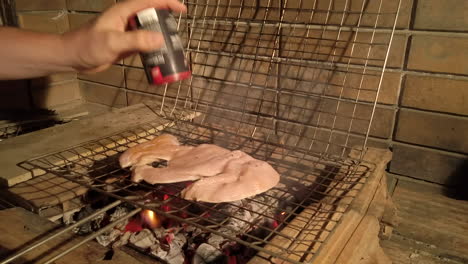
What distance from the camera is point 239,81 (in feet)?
7.23

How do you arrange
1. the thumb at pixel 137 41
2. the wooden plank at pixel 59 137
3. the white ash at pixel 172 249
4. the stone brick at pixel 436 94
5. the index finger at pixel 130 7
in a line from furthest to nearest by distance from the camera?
the stone brick at pixel 436 94 < the wooden plank at pixel 59 137 < the white ash at pixel 172 249 < the index finger at pixel 130 7 < the thumb at pixel 137 41

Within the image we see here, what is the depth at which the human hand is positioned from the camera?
102 cm

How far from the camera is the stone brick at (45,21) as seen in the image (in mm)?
2773

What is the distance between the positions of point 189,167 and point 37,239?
544 mm

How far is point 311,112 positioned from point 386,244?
785 millimetres

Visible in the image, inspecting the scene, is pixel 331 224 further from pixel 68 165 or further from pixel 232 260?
pixel 68 165

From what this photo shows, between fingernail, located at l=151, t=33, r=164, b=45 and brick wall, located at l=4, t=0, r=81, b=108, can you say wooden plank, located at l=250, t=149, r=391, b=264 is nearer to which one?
fingernail, located at l=151, t=33, r=164, b=45

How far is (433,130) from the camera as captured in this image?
174 cm

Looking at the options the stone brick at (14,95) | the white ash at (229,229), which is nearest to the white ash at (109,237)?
the white ash at (229,229)

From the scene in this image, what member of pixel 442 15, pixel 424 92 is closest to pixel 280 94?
pixel 424 92

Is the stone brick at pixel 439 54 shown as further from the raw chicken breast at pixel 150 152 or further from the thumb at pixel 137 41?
the thumb at pixel 137 41

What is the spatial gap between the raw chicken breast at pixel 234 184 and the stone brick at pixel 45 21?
2.25 meters

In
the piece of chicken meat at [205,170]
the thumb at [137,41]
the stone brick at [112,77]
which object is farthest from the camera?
the stone brick at [112,77]

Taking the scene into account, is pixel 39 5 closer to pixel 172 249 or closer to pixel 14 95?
pixel 14 95
